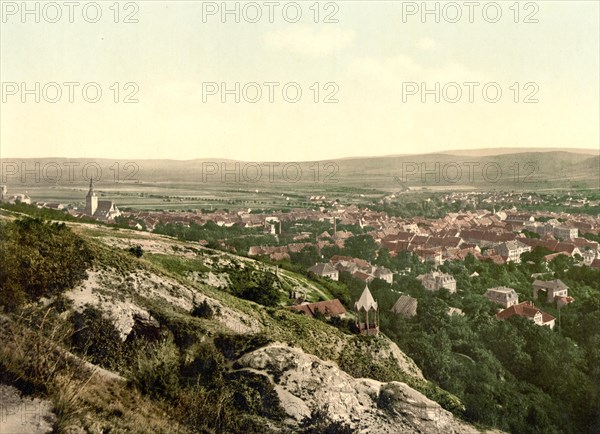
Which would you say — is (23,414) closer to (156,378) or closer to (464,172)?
(156,378)

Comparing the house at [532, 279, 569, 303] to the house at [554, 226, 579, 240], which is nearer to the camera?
the house at [532, 279, 569, 303]

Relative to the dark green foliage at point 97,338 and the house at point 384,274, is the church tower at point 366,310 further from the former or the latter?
the dark green foliage at point 97,338

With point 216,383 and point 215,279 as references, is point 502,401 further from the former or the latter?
point 216,383

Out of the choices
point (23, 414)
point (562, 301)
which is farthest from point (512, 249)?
point (23, 414)

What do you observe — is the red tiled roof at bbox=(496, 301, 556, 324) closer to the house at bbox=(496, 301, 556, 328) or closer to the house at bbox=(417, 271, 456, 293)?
the house at bbox=(496, 301, 556, 328)

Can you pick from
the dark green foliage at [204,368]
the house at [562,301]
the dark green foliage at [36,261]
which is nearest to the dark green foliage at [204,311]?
the dark green foliage at [204,368]

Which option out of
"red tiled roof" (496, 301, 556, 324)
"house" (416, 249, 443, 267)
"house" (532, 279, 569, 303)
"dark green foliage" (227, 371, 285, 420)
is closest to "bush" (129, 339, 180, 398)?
"dark green foliage" (227, 371, 285, 420)
